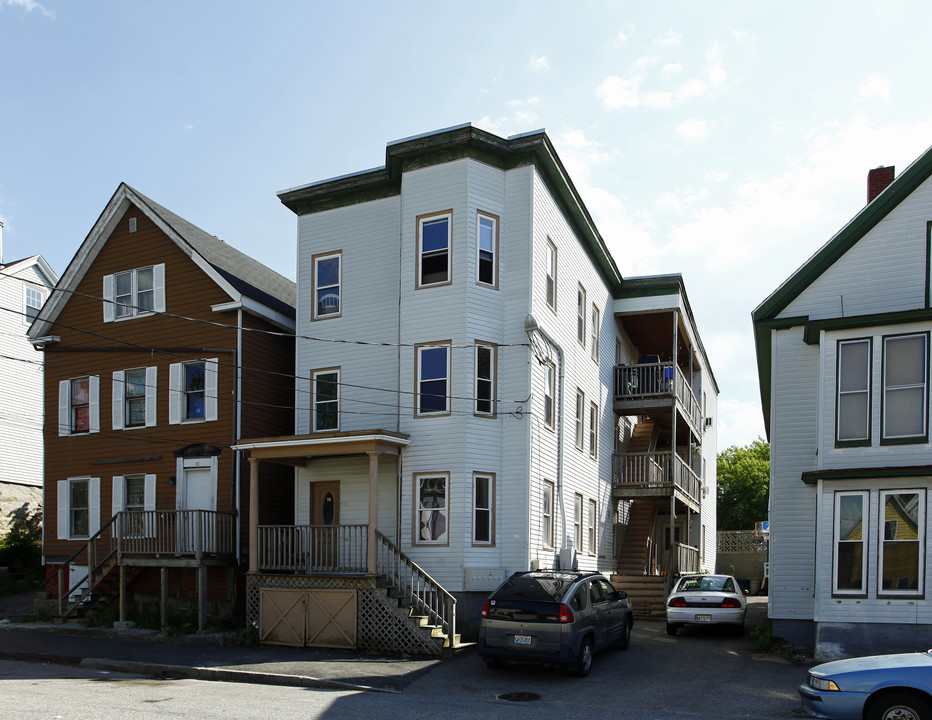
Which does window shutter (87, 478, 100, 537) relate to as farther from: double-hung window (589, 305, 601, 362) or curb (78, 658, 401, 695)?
double-hung window (589, 305, 601, 362)

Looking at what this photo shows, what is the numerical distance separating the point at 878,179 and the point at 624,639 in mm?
12831

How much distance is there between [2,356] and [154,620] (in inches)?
545

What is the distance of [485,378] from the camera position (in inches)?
800

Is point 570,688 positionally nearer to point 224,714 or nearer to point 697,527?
point 224,714

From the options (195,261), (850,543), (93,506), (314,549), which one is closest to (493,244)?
(314,549)

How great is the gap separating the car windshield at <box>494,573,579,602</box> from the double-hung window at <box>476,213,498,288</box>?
24.2 feet

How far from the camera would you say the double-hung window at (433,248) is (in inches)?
812

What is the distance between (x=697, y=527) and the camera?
35.3 m

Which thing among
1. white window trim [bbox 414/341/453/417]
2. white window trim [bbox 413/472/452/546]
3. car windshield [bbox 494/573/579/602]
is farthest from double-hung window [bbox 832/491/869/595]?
white window trim [bbox 414/341/453/417]

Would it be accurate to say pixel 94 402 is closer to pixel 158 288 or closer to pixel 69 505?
pixel 69 505

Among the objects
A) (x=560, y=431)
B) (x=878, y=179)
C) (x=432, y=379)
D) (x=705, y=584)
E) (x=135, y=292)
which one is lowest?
(x=705, y=584)

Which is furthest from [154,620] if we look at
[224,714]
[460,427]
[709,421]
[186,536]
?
[709,421]

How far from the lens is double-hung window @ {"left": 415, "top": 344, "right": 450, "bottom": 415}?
20219mm

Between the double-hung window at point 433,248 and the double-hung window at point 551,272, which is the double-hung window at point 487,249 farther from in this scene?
the double-hung window at point 551,272
